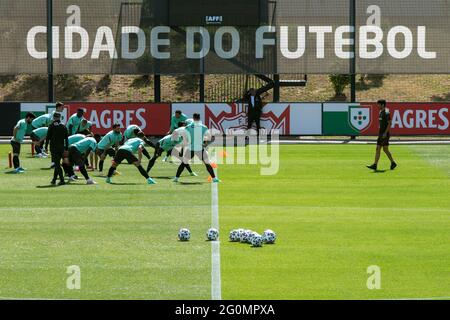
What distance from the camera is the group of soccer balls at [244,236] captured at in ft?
63.1

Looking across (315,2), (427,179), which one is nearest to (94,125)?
(315,2)

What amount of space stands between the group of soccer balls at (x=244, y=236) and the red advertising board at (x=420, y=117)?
88.0 feet

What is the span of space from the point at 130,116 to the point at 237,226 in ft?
81.3

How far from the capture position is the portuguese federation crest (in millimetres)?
46000

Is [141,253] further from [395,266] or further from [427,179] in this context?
[427,179]

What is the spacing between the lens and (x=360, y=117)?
46062 mm

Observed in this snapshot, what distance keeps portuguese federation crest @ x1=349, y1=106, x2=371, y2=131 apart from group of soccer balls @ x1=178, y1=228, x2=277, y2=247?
1046 inches

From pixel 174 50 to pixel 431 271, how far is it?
104 feet

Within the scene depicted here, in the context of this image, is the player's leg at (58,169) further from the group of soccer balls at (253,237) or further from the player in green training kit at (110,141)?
the group of soccer balls at (253,237)

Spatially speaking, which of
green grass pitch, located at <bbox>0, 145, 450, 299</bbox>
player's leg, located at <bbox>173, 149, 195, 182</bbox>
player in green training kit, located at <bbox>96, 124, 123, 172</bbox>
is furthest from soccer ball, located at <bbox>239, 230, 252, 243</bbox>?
player in green training kit, located at <bbox>96, 124, 123, 172</bbox>

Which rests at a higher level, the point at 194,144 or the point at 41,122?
the point at 41,122

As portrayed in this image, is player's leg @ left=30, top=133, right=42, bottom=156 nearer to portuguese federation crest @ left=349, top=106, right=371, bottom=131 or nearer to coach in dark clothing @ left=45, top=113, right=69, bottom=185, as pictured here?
coach in dark clothing @ left=45, top=113, right=69, bottom=185

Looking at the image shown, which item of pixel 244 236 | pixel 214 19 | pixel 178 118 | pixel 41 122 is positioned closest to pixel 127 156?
pixel 178 118

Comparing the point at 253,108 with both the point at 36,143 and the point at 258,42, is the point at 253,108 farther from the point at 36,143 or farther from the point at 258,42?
the point at 36,143
